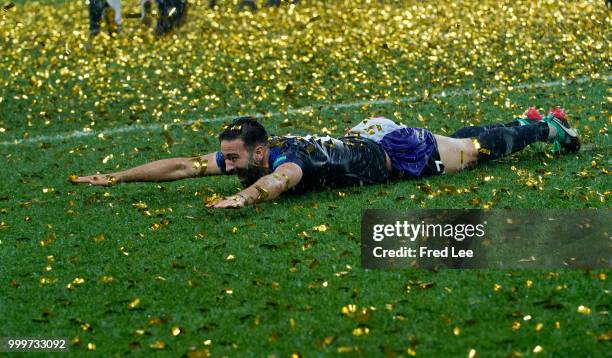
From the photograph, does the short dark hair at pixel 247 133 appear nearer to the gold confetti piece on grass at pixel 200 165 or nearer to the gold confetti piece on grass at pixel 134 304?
the gold confetti piece on grass at pixel 200 165

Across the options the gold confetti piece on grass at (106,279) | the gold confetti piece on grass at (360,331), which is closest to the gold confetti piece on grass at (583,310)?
the gold confetti piece on grass at (360,331)

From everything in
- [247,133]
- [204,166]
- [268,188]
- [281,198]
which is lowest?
[281,198]

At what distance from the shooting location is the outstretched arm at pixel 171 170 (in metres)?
9.93

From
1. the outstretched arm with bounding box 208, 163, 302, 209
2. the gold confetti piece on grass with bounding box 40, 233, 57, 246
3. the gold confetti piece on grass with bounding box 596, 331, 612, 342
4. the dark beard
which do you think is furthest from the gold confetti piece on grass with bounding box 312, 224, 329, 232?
the gold confetti piece on grass with bounding box 596, 331, 612, 342

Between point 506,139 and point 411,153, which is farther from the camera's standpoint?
point 506,139

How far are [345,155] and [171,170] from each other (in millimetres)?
1569

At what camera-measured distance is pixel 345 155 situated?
9898mm

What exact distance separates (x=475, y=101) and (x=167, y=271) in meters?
8.43

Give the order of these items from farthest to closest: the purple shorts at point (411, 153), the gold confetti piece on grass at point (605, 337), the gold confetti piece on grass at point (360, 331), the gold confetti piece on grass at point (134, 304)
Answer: the purple shorts at point (411, 153) < the gold confetti piece on grass at point (134, 304) < the gold confetti piece on grass at point (360, 331) < the gold confetti piece on grass at point (605, 337)

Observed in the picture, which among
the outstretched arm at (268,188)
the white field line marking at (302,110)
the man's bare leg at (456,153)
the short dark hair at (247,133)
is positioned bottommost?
the white field line marking at (302,110)

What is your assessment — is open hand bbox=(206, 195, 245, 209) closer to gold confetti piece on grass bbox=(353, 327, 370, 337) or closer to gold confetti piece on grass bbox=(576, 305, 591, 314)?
A: gold confetti piece on grass bbox=(353, 327, 370, 337)

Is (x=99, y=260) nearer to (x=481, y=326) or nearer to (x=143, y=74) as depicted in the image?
(x=481, y=326)

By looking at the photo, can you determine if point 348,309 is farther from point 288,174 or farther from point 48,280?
point 288,174

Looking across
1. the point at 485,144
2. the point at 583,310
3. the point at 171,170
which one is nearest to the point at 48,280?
the point at 171,170
